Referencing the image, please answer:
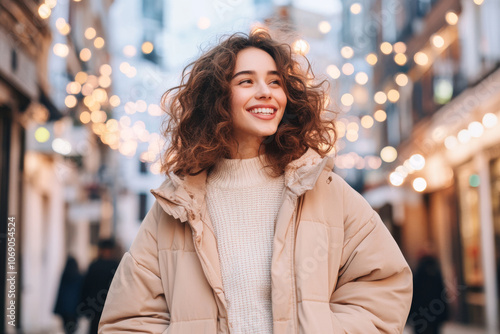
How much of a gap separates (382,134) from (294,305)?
15.6 meters

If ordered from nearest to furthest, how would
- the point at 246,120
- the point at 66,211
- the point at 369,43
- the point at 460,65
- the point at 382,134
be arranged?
the point at 246,120
the point at 369,43
the point at 460,65
the point at 66,211
the point at 382,134

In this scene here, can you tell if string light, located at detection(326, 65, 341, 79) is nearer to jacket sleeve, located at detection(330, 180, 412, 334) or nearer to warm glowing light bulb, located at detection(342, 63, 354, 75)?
warm glowing light bulb, located at detection(342, 63, 354, 75)

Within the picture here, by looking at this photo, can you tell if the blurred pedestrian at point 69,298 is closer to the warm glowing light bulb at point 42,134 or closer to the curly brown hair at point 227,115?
the warm glowing light bulb at point 42,134

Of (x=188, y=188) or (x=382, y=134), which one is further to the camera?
(x=382, y=134)

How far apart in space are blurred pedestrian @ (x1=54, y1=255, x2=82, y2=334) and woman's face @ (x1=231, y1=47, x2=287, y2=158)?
5292 millimetres

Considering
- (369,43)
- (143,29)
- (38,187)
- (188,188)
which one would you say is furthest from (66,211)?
(188,188)

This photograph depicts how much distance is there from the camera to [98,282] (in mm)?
6715

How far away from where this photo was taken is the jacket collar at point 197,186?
223cm

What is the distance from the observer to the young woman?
2125mm

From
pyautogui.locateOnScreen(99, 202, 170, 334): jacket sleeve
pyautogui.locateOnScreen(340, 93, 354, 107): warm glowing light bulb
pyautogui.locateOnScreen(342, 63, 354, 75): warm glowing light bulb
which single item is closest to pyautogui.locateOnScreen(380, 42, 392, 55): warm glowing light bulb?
pyautogui.locateOnScreen(342, 63, 354, 75): warm glowing light bulb

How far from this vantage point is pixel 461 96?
36.9 ft

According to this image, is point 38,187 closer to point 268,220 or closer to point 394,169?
point 394,169

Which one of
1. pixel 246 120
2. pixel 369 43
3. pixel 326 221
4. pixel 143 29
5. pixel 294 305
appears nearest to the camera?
pixel 294 305

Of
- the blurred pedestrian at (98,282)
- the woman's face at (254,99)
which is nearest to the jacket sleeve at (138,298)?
the woman's face at (254,99)
